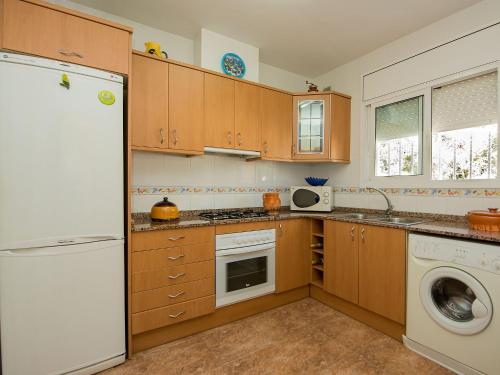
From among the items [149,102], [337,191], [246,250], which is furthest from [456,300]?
[149,102]

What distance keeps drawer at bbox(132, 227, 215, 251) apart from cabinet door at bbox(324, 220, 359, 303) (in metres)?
1.11

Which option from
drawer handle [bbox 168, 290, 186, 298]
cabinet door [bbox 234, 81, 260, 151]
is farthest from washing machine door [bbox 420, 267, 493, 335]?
cabinet door [bbox 234, 81, 260, 151]

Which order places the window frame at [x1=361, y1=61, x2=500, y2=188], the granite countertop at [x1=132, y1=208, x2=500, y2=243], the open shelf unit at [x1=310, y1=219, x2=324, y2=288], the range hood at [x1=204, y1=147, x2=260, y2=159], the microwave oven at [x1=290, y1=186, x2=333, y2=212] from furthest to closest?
the microwave oven at [x1=290, y1=186, x2=333, y2=212] → the open shelf unit at [x1=310, y1=219, x2=324, y2=288] → the range hood at [x1=204, y1=147, x2=260, y2=159] → the window frame at [x1=361, y1=61, x2=500, y2=188] → the granite countertop at [x1=132, y1=208, x2=500, y2=243]

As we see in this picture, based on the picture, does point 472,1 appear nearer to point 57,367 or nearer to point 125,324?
point 125,324

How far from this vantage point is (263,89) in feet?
8.65

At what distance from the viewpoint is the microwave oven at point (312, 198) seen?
2777 mm

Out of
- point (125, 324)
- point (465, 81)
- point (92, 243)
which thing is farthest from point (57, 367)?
point (465, 81)

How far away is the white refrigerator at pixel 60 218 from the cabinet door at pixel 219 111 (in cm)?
80

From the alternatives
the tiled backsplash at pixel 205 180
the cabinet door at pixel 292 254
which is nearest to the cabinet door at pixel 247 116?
the tiled backsplash at pixel 205 180

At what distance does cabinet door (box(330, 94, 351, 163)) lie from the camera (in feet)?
9.34

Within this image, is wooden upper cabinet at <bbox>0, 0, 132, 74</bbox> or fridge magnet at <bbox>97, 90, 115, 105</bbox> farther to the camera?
fridge magnet at <bbox>97, 90, 115, 105</bbox>

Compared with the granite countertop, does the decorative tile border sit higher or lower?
higher

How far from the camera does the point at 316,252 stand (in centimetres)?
267

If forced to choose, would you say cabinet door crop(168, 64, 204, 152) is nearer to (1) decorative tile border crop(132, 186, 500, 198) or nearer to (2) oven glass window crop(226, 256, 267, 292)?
(1) decorative tile border crop(132, 186, 500, 198)
